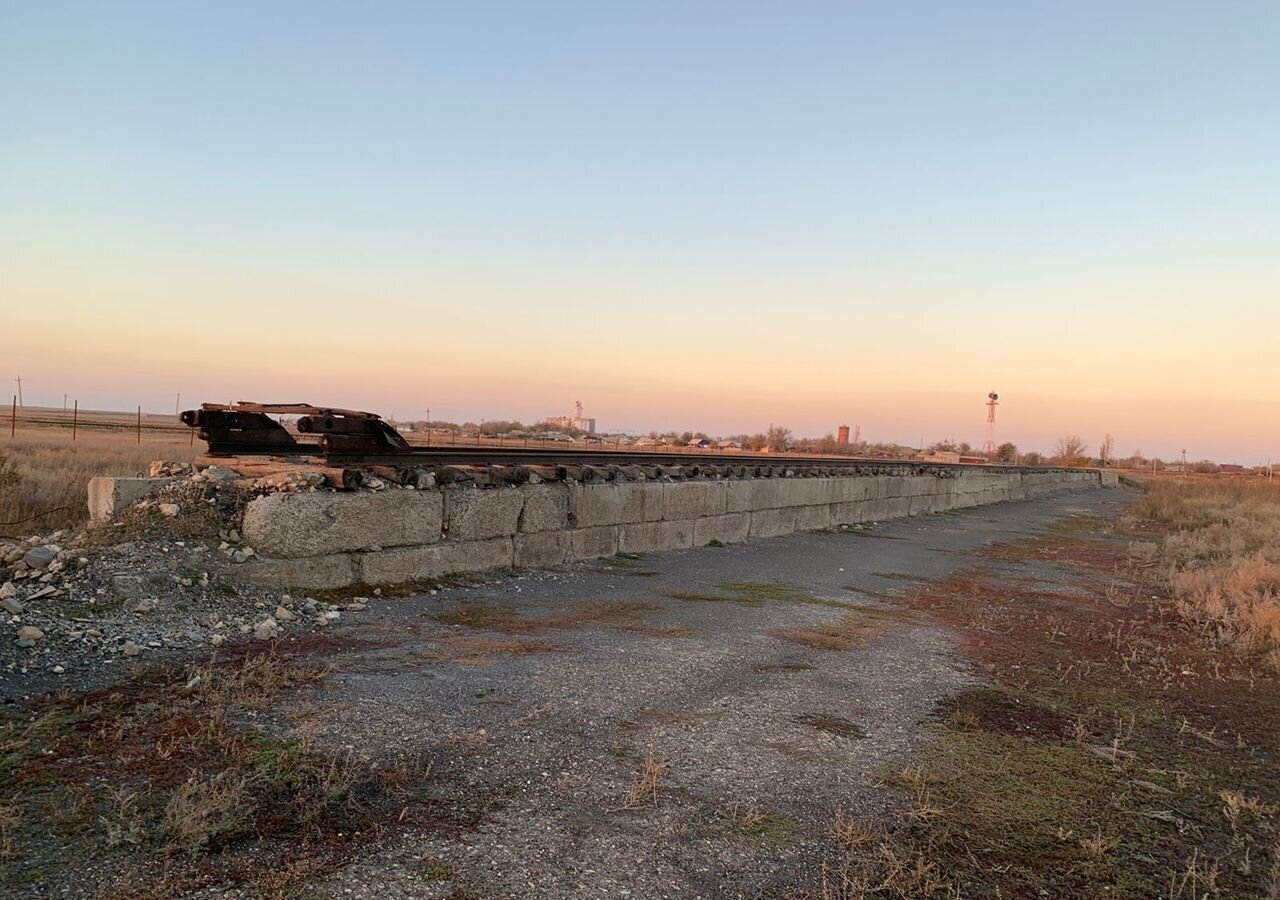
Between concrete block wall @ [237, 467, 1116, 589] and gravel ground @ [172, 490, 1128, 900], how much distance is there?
0.63m

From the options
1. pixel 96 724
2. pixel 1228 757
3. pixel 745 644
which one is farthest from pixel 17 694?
pixel 1228 757

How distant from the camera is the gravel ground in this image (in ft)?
10.5

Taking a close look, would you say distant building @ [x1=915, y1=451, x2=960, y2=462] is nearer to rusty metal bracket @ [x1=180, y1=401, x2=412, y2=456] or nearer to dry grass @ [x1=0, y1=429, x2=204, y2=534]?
dry grass @ [x1=0, y1=429, x2=204, y2=534]

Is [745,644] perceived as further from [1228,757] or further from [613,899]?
[613,899]

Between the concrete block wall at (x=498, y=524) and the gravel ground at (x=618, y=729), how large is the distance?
2.08 feet

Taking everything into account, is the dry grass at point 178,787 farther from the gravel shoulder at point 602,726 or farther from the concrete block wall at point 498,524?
the concrete block wall at point 498,524

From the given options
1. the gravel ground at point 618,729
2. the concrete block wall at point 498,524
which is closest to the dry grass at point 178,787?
the gravel ground at point 618,729

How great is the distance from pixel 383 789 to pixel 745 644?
406cm

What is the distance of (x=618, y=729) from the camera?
4.73 meters

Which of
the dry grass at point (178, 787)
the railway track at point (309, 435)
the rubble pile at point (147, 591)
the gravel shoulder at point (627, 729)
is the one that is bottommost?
the gravel shoulder at point (627, 729)

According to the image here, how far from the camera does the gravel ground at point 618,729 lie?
3209 millimetres

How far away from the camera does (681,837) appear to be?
11.4 ft

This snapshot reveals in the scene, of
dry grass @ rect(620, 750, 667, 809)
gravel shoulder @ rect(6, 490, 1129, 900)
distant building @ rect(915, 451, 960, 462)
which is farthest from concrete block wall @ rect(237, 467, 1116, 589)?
distant building @ rect(915, 451, 960, 462)

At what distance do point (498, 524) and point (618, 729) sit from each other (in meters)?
5.15
